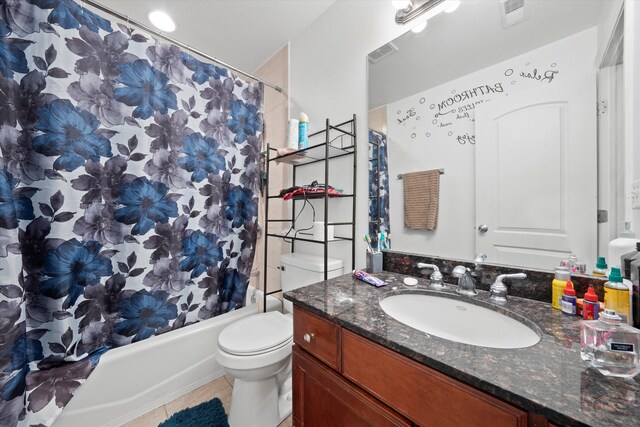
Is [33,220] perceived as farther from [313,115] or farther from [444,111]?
[444,111]

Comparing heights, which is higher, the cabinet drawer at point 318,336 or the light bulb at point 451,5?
the light bulb at point 451,5

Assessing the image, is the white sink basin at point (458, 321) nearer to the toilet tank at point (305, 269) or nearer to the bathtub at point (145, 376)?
the toilet tank at point (305, 269)

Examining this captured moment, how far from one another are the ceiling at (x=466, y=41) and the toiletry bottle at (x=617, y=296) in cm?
73

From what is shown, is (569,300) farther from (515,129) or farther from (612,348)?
(515,129)

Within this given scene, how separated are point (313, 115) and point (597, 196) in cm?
Result: 138

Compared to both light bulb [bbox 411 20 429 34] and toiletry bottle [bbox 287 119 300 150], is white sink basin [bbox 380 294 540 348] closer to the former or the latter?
toiletry bottle [bbox 287 119 300 150]

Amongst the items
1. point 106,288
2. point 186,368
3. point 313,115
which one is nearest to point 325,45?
point 313,115

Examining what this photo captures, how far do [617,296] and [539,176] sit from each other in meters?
0.39

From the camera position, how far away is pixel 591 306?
63cm

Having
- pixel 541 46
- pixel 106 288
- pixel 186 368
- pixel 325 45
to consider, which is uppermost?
pixel 325 45

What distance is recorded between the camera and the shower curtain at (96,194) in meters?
1.01

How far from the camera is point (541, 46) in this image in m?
0.78

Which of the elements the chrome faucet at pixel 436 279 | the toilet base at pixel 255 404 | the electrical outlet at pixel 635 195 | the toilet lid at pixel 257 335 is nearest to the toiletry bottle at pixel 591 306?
the electrical outlet at pixel 635 195

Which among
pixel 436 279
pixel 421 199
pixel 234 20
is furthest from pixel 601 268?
pixel 234 20
